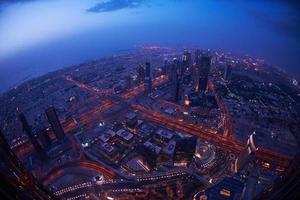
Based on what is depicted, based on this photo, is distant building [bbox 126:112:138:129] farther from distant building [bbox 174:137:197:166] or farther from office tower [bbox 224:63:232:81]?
office tower [bbox 224:63:232:81]

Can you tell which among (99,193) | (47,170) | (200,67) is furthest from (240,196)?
(200,67)

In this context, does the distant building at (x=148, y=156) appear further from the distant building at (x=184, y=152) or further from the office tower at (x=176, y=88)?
the office tower at (x=176, y=88)

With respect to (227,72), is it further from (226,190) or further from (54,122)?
(54,122)

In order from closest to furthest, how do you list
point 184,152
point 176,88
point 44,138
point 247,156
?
point 247,156, point 184,152, point 44,138, point 176,88

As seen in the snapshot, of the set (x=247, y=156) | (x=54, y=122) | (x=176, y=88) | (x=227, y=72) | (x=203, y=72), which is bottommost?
(x=227, y=72)

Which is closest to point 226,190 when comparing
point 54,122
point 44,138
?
point 54,122

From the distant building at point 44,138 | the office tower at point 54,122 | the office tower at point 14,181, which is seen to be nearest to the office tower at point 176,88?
the office tower at point 54,122

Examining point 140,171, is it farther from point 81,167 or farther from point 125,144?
point 81,167
